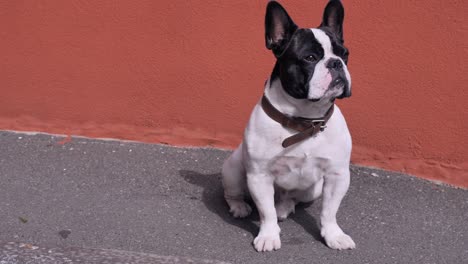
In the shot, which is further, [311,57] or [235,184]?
[235,184]

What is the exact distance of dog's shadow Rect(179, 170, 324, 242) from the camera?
4158 millimetres

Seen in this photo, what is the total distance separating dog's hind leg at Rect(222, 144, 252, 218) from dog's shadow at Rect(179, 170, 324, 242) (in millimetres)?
51

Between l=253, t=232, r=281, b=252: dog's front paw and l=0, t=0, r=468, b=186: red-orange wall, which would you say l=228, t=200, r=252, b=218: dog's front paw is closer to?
l=253, t=232, r=281, b=252: dog's front paw

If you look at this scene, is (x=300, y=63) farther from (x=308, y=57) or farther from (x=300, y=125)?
(x=300, y=125)

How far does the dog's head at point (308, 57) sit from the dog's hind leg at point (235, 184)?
0.61 metres

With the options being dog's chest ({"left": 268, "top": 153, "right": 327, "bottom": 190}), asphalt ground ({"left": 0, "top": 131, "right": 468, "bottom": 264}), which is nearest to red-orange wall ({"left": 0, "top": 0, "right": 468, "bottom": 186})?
asphalt ground ({"left": 0, "top": 131, "right": 468, "bottom": 264})

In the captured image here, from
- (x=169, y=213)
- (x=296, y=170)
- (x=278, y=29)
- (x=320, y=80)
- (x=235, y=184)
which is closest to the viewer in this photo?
(x=320, y=80)

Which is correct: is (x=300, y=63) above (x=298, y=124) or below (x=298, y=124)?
above

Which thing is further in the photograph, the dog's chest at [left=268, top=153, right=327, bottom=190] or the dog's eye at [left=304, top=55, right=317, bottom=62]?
the dog's chest at [left=268, top=153, right=327, bottom=190]

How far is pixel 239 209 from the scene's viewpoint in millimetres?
4246

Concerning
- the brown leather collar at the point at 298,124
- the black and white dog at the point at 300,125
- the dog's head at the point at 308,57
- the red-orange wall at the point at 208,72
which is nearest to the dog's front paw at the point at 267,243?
the black and white dog at the point at 300,125

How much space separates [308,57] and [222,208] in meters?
1.26

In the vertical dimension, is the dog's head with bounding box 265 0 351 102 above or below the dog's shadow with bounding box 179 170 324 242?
above

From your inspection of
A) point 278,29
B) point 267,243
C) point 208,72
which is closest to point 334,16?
point 278,29
